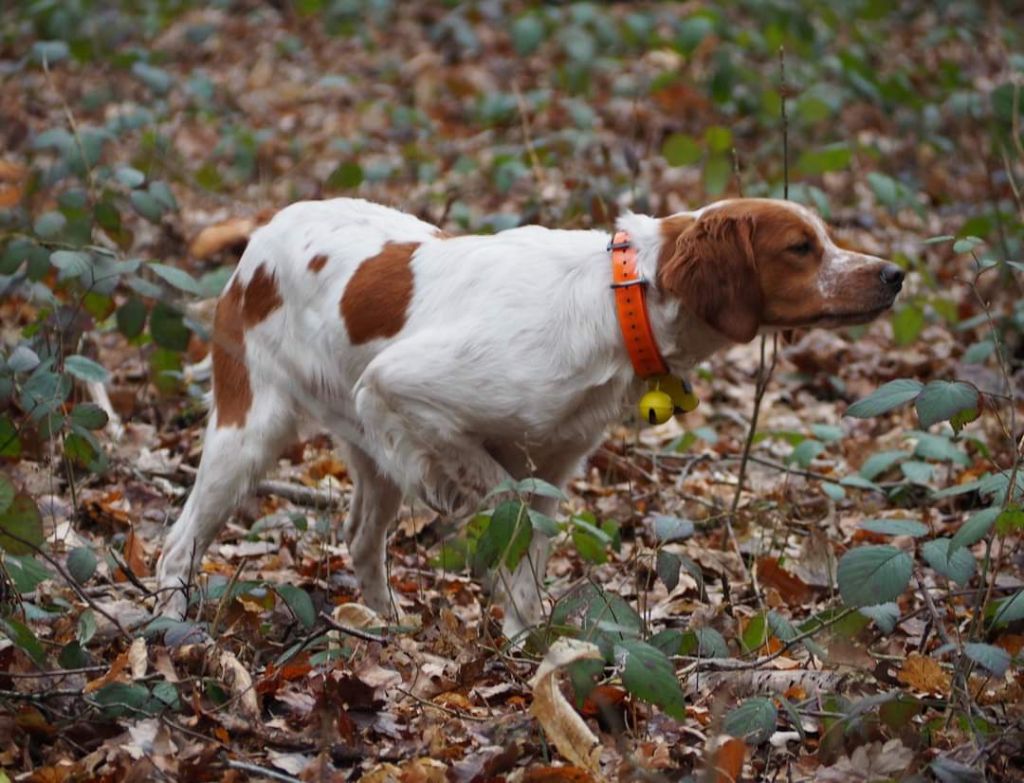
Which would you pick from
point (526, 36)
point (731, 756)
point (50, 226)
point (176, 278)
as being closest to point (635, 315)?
point (731, 756)

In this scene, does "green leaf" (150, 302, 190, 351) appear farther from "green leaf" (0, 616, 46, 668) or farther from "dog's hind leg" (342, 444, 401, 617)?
"green leaf" (0, 616, 46, 668)

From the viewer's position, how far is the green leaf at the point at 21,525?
3301 mm

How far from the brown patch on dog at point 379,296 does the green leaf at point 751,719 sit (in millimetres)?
1648

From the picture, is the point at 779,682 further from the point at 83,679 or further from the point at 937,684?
the point at 83,679

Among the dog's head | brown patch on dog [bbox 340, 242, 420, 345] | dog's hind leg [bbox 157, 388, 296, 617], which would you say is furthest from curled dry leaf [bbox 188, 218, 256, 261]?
the dog's head

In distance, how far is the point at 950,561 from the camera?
330cm

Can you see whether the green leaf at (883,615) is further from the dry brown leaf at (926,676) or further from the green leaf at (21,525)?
the green leaf at (21,525)

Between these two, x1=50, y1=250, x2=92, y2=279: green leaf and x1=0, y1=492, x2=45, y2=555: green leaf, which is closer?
x1=0, y1=492, x2=45, y2=555: green leaf

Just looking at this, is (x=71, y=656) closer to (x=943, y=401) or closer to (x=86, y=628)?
(x=86, y=628)

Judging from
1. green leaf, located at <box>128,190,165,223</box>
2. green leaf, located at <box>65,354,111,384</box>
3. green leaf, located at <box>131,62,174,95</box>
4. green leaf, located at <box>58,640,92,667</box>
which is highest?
green leaf, located at <box>131,62,174,95</box>

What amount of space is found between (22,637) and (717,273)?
196 centimetres

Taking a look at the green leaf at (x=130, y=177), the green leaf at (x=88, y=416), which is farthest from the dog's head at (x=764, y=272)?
the green leaf at (x=130, y=177)

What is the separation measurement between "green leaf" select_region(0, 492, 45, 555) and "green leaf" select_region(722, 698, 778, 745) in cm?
163

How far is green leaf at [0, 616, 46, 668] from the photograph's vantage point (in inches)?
120
